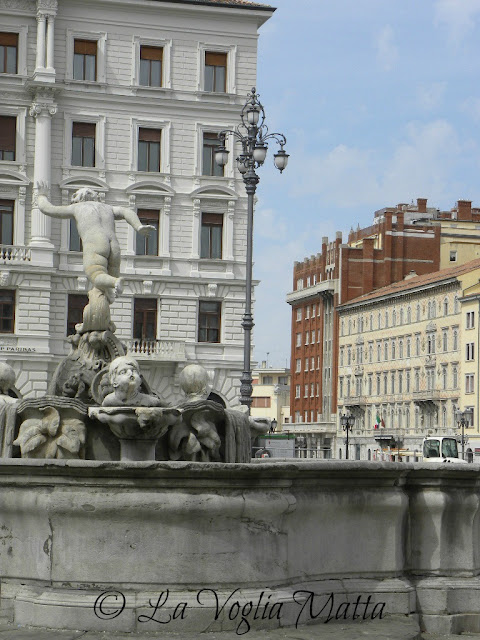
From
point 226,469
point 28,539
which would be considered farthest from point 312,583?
point 28,539

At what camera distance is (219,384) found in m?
50.9

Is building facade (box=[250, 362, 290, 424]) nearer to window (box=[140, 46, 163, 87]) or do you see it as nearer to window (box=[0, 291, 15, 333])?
window (box=[140, 46, 163, 87])

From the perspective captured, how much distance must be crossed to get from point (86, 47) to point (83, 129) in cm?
293

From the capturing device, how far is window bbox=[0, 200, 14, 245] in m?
51.2

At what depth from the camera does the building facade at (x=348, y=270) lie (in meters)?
109

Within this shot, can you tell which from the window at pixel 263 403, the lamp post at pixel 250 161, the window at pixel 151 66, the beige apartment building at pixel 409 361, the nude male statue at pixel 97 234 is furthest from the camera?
the window at pixel 263 403

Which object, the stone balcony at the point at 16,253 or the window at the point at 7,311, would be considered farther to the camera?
the stone balcony at the point at 16,253

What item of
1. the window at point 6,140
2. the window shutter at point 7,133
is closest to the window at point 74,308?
the window at point 6,140

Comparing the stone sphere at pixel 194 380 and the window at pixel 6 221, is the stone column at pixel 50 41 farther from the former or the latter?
the stone sphere at pixel 194 380

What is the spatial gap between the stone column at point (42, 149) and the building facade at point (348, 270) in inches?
2367

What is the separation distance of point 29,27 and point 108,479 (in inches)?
1777

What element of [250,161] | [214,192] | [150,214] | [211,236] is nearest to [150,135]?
[150,214]

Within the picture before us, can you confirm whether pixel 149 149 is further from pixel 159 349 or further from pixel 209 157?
pixel 159 349

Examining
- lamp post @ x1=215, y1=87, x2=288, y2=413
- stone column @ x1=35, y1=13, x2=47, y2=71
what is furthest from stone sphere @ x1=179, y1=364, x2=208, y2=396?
stone column @ x1=35, y1=13, x2=47, y2=71
